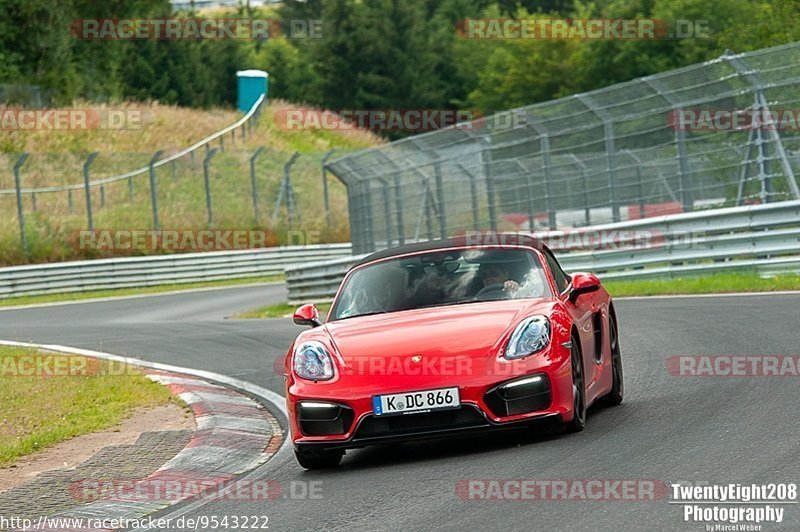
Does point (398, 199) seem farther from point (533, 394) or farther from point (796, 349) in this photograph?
point (533, 394)

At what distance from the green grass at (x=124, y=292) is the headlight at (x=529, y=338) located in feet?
77.8

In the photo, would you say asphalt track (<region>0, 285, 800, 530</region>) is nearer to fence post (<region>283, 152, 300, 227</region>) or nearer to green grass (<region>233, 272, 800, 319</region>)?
green grass (<region>233, 272, 800, 319</region>)

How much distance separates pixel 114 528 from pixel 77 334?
13.4m

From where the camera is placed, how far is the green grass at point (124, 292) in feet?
102

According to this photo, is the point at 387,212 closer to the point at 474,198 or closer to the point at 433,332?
the point at 474,198

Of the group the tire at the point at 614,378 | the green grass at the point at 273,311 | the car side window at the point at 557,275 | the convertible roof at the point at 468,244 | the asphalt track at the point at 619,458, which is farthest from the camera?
the green grass at the point at 273,311

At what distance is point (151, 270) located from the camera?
34.3 m

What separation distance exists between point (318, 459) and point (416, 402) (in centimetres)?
79

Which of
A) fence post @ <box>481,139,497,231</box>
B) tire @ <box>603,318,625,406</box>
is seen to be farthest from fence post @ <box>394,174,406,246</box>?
tire @ <box>603,318,625,406</box>

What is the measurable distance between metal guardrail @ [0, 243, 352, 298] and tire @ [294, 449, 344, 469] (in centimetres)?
2513

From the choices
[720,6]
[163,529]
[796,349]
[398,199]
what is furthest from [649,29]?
[163,529]

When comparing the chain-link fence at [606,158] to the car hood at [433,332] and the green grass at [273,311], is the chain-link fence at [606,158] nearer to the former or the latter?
the green grass at [273,311]

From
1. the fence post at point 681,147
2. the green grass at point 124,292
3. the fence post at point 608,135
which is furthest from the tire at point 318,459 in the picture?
the green grass at point 124,292

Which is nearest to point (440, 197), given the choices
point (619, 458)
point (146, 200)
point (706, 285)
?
point (706, 285)
